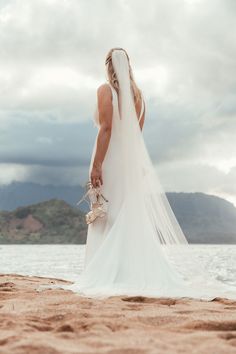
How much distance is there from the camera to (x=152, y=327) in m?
3.46

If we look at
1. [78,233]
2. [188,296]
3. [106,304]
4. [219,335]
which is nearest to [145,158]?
[188,296]

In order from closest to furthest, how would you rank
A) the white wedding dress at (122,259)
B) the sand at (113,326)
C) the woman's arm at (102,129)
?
the sand at (113,326)
the white wedding dress at (122,259)
the woman's arm at (102,129)

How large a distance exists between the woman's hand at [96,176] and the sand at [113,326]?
5.75 ft

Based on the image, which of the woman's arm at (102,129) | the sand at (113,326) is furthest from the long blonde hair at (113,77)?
the sand at (113,326)

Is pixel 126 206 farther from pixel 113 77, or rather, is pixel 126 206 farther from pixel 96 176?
pixel 113 77

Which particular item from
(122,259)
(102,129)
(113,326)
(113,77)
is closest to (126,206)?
(122,259)

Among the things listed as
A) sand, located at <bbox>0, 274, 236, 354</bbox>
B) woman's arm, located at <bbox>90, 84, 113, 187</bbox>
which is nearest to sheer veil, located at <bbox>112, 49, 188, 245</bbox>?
woman's arm, located at <bbox>90, 84, 113, 187</bbox>

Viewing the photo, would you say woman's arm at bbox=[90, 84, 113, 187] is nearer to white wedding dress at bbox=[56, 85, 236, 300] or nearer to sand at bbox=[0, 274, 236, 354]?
white wedding dress at bbox=[56, 85, 236, 300]

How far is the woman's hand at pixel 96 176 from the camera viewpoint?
633 cm

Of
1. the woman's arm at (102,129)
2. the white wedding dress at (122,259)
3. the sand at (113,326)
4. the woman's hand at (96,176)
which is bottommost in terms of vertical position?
the sand at (113,326)

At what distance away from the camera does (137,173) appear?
21.1 ft

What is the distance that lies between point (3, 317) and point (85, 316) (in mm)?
532

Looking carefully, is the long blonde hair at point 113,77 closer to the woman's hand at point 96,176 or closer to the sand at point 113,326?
the woman's hand at point 96,176

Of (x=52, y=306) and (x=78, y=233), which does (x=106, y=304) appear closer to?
(x=52, y=306)
